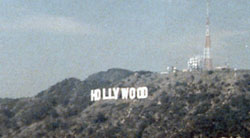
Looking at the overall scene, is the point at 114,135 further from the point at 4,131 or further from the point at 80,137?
the point at 4,131

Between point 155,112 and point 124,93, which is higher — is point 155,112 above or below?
below

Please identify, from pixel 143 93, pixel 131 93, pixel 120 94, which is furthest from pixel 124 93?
pixel 143 93

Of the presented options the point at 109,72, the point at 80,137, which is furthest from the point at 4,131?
the point at 109,72

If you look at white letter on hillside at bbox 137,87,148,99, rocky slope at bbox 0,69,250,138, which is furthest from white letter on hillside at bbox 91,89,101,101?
white letter on hillside at bbox 137,87,148,99

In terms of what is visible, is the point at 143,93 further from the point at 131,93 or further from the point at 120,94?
the point at 120,94

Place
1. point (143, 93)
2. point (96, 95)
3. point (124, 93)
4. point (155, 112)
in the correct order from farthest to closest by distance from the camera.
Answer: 1. point (96, 95)
2. point (124, 93)
3. point (143, 93)
4. point (155, 112)
